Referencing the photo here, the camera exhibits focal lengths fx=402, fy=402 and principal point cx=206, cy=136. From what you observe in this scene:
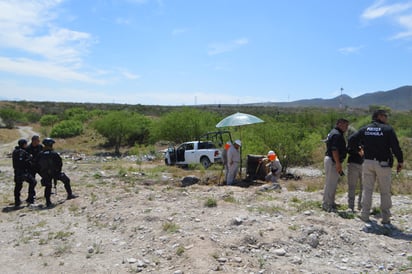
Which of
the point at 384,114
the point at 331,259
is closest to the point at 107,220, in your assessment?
the point at 331,259

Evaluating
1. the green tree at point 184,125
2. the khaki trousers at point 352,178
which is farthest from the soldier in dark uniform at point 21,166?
the green tree at point 184,125

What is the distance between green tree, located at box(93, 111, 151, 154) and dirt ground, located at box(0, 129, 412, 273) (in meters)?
28.8

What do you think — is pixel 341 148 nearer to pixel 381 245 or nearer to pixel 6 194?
pixel 381 245

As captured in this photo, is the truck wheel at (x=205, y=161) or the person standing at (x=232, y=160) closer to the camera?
the person standing at (x=232, y=160)

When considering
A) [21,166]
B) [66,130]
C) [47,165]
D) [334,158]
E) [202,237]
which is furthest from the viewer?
[66,130]

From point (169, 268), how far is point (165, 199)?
4.14 metres

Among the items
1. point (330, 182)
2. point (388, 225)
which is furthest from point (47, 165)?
point (388, 225)

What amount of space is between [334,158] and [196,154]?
13.6 metres

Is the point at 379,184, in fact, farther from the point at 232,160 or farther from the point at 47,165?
the point at 47,165

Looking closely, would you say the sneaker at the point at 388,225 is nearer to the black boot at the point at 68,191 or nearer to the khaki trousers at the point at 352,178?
the khaki trousers at the point at 352,178

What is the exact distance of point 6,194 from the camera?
12.5 metres

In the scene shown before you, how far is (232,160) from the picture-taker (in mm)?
12438

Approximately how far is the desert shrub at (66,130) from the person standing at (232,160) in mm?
42759

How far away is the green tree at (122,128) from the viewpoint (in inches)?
1538
